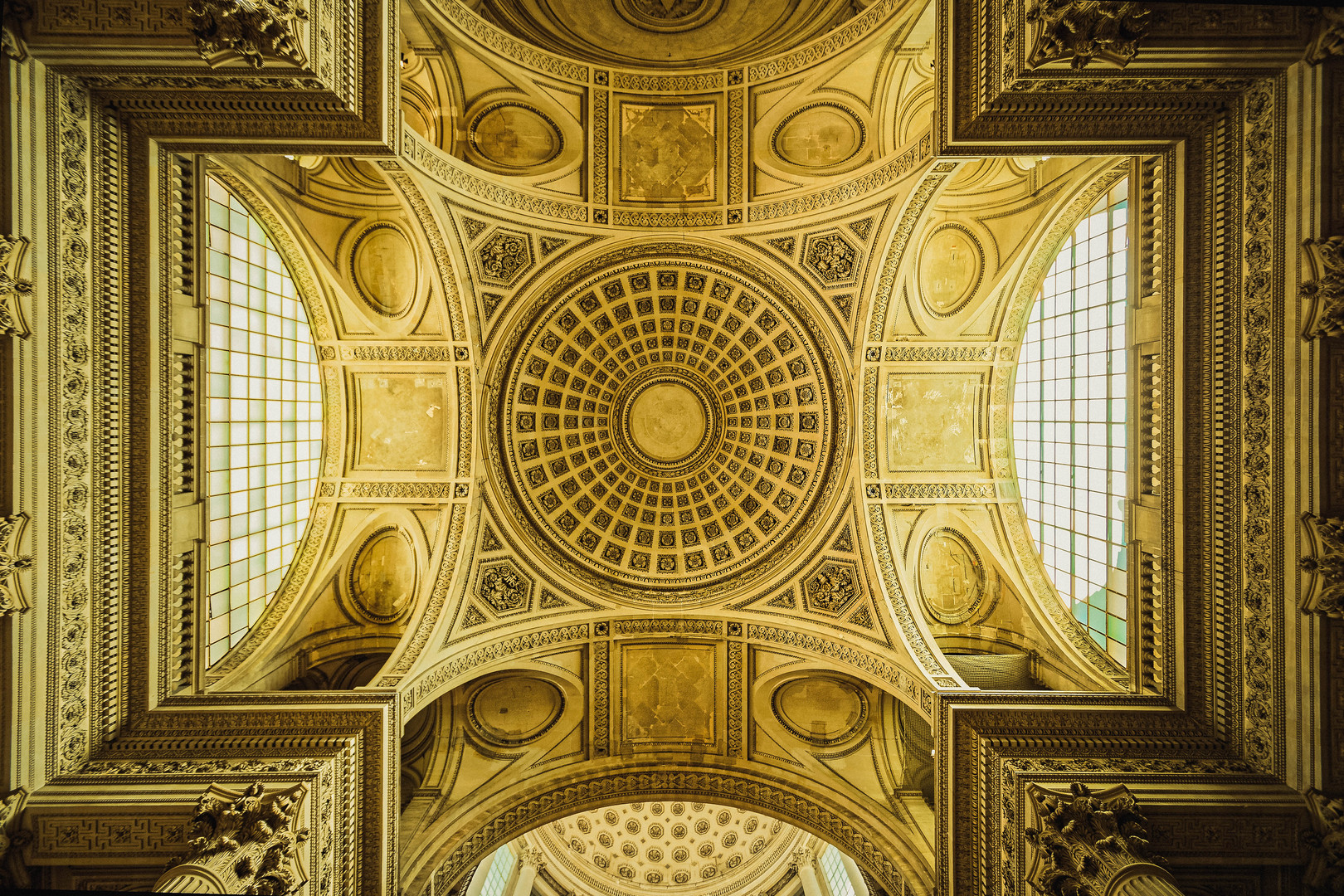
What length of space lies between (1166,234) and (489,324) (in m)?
15.2

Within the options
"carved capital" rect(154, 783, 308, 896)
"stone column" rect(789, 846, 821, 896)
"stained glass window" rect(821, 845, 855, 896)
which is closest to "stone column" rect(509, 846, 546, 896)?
"stone column" rect(789, 846, 821, 896)

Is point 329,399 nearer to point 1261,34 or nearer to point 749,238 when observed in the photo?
point 749,238

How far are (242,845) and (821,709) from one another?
46.0 ft

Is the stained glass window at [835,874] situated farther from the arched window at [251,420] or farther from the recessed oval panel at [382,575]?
the arched window at [251,420]

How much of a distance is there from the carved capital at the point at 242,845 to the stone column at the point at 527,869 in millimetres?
18709

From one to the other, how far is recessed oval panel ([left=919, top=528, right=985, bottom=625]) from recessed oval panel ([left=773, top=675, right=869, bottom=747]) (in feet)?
11.3

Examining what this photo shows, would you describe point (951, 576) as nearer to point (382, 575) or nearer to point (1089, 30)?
point (1089, 30)

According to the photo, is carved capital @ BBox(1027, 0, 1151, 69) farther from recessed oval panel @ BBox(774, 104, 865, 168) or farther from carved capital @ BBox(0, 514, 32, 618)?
carved capital @ BBox(0, 514, 32, 618)

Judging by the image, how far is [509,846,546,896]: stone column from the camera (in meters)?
26.4

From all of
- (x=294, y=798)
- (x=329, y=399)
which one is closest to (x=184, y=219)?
(x=329, y=399)

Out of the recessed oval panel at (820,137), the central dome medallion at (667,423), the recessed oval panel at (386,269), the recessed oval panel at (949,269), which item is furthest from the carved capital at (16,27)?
the recessed oval panel at (949,269)

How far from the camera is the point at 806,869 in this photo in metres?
26.4

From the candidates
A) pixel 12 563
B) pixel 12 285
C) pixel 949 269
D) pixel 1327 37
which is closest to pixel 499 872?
pixel 12 563

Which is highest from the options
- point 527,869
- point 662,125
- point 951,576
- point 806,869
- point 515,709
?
point 662,125
